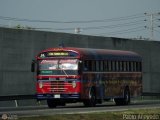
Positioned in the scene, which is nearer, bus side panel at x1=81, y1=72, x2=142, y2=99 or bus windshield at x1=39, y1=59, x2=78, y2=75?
bus windshield at x1=39, y1=59, x2=78, y2=75

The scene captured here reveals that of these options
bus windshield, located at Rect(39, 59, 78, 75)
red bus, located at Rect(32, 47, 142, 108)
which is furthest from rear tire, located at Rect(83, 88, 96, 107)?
bus windshield, located at Rect(39, 59, 78, 75)

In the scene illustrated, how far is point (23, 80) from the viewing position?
5188cm

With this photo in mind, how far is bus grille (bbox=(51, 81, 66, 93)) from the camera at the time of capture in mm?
38281

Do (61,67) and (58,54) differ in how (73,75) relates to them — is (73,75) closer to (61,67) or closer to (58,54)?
(61,67)

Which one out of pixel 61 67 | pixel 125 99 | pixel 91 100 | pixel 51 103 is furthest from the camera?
pixel 125 99

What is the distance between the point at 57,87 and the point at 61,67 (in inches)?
40.1

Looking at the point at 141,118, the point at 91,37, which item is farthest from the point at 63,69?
the point at 91,37

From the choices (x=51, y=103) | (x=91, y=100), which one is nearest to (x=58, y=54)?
(x=51, y=103)

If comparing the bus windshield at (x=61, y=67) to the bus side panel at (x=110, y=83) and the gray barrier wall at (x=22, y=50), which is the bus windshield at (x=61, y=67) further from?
the gray barrier wall at (x=22, y=50)

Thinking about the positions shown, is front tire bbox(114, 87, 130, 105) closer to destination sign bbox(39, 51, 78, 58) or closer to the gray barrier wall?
destination sign bbox(39, 51, 78, 58)

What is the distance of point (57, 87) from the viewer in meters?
38.4

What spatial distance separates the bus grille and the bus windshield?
50cm

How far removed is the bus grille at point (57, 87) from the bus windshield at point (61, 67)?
50 centimetres

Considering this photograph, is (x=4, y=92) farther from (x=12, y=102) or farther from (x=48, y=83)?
(x=48, y=83)
